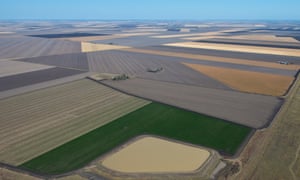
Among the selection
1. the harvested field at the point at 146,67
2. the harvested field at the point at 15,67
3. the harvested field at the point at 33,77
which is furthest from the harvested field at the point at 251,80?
the harvested field at the point at 15,67

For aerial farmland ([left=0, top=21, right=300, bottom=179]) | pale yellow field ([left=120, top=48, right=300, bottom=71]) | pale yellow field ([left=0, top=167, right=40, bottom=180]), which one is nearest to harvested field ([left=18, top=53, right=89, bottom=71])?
A: aerial farmland ([left=0, top=21, right=300, bottom=179])

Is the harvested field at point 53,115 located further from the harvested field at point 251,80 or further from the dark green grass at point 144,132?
the harvested field at point 251,80

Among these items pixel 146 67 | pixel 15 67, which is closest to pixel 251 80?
pixel 146 67

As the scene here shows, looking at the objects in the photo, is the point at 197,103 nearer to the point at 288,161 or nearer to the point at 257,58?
the point at 288,161

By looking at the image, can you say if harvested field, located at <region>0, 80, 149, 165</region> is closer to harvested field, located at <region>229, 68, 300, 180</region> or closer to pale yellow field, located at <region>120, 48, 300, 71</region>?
harvested field, located at <region>229, 68, 300, 180</region>

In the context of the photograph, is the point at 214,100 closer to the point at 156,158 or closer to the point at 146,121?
the point at 146,121

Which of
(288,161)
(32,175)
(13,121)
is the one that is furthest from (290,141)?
(13,121)
